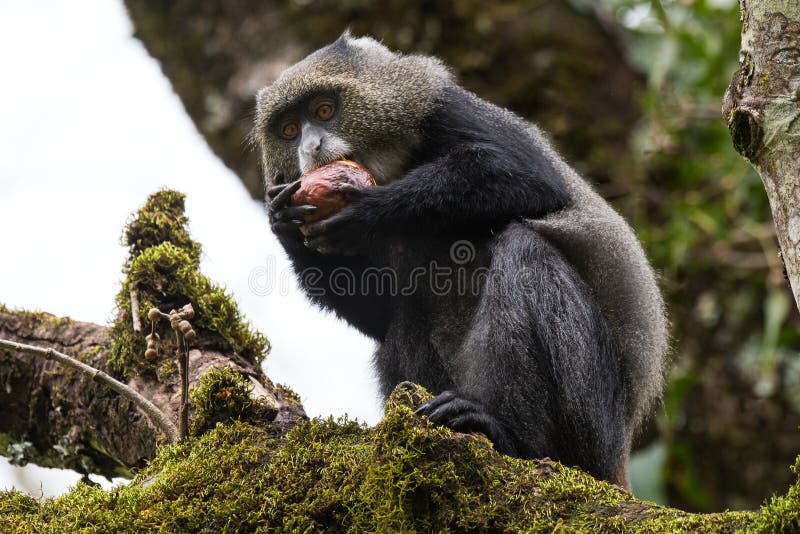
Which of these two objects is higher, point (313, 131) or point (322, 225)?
point (313, 131)

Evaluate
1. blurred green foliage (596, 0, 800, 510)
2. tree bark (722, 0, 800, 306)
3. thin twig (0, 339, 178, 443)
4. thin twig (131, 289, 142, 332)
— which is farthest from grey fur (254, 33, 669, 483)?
blurred green foliage (596, 0, 800, 510)

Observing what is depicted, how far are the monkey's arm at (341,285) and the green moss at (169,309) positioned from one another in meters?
0.70

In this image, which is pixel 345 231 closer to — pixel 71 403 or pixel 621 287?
pixel 621 287

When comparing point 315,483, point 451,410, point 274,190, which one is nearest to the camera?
point 315,483

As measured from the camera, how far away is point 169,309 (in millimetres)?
5184

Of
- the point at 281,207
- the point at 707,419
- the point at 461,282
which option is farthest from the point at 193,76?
the point at 707,419

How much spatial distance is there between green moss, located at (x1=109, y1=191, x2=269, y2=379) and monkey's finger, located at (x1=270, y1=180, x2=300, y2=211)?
2.05ft

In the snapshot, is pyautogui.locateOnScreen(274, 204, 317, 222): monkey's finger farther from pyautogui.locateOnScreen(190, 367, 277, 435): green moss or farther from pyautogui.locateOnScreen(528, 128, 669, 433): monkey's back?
pyautogui.locateOnScreen(190, 367, 277, 435): green moss

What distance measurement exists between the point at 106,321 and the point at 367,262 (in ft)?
5.66

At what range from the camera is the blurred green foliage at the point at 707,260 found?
27.7 ft

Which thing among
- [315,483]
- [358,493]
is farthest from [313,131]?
[358,493]

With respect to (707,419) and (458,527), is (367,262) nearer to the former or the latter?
(458,527)

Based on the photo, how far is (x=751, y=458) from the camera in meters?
8.85

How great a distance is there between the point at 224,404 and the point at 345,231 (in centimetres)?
159
